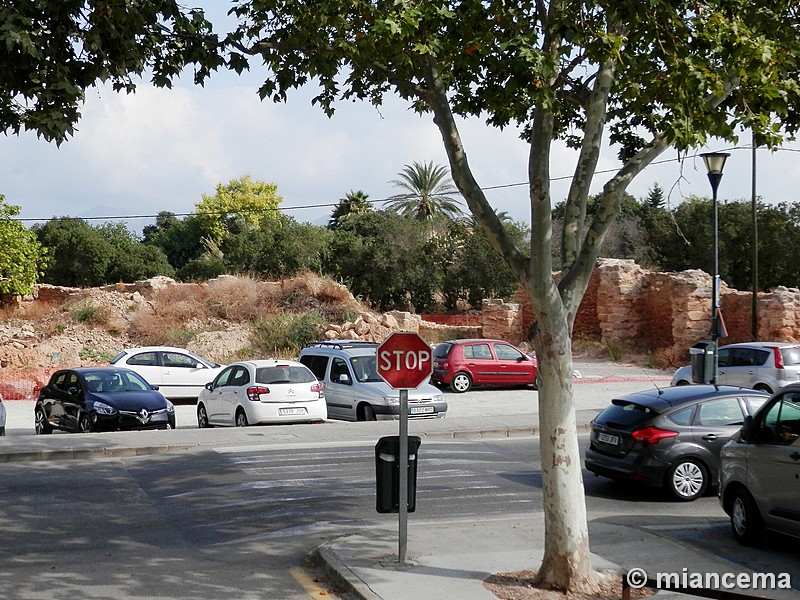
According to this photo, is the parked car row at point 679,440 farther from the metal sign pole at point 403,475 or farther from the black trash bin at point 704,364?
the black trash bin at point 704,364

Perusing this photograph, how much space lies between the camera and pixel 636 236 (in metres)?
59.4

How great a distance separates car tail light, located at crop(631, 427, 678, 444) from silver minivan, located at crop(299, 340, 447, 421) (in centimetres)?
808

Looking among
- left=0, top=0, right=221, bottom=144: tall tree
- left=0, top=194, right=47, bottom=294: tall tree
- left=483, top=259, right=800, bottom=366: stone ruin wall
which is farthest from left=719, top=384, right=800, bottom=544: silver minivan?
left=0, top=194, right=47, bottom=294: tall tree

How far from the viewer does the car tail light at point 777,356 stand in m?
23.8

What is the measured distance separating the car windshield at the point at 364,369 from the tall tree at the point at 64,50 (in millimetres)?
11334

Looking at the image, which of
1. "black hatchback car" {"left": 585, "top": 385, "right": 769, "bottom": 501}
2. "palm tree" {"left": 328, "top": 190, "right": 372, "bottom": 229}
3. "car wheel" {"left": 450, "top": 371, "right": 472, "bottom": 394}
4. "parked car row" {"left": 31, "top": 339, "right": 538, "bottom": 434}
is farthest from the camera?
"palm tree" {"left": 328, "top": 190, "right": 372, "bottom": 229}

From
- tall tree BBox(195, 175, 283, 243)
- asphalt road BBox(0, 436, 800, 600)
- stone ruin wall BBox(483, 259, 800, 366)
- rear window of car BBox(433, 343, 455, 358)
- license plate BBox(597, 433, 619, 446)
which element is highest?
tall tree BBox(195, 175, 283, 243)

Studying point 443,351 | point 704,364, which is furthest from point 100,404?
point 443,351

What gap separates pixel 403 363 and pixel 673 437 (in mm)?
4843

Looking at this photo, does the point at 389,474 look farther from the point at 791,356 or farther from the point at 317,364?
the point at 791,356

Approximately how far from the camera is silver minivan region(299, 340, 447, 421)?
20.0m

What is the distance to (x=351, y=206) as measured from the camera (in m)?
75.8

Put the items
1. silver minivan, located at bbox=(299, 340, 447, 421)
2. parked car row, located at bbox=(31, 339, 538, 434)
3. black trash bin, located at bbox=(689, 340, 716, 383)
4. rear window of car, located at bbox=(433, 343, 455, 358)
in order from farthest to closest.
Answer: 1. rear window of car, located at bbox=(433, 343, 455, 358)
2. silver minivan, located at bbox=(299, 340, 447, 421)
3. black trash bin, located at bbox=(689, 340, 716, 383)
4. parked car row, located at bbox=(31, 339, 538, 434)

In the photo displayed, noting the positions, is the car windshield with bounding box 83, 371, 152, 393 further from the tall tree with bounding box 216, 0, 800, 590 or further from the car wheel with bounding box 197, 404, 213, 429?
the tall tree with bounding box 216, 0, 800, 590
